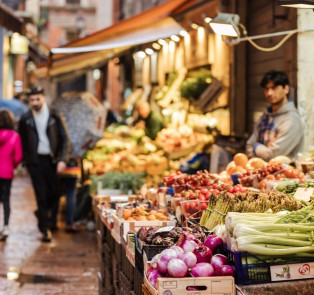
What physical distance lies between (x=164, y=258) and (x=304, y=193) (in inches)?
73.7

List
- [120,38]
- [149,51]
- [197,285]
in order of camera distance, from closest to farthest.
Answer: [197,285] → [120,38] → [149,51]

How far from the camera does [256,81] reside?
11.1m

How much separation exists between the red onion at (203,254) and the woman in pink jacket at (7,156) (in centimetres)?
751

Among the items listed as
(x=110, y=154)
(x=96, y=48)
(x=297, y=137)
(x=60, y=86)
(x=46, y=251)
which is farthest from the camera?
(x=60, y=86)

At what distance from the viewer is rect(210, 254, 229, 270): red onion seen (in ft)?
14.9

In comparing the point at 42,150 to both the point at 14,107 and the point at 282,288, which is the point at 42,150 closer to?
the point at 282,288

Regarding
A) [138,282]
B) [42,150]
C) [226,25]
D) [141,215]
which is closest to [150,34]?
[42,150]

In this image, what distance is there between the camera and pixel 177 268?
4.38 m

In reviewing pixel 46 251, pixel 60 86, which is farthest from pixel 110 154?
pixel 60 86

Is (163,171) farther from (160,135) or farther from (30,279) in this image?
(30,279)

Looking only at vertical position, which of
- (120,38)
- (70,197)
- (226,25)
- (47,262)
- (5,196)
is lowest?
(47,262)

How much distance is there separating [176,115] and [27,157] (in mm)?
3917

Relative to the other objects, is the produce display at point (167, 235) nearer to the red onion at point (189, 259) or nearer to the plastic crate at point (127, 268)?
the red onion at point (189, 259)

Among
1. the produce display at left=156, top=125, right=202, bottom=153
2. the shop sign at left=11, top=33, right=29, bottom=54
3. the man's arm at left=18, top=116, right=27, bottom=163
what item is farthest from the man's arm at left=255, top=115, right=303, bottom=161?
the shop sign at left=11, top=33, right=29, bottom=54
